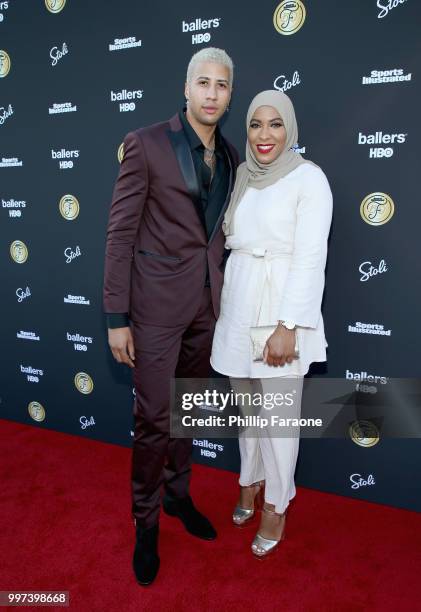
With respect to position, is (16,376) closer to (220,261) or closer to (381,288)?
(220,261)

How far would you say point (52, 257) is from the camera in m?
3.02

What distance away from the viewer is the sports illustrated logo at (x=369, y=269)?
2.21 metres

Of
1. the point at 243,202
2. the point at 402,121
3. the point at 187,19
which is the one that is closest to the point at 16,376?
the point at 243,202

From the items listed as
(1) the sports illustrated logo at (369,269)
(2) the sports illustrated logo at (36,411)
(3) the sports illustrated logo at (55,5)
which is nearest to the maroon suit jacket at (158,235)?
(1) the sports illustrated logo at (369,269)

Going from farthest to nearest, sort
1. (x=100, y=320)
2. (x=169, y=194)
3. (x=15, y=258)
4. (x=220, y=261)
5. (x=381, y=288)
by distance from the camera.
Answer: (x=15, y=258), (x=100, y=320), (x=381, y=288), (x=220, y=261), (x=169, y=194)

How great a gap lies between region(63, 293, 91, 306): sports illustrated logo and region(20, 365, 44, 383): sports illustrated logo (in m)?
0.60

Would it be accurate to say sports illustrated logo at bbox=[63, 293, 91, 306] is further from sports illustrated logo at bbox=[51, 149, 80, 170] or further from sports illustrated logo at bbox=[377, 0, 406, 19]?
sports illustrated logo at bbox=[377, 0, 406, 19]

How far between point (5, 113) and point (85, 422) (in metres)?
2.09

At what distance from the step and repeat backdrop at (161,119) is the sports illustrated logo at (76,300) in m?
0.01

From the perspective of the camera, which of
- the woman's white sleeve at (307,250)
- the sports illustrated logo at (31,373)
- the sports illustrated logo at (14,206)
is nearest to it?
the woman's white sleeve at (307,250)

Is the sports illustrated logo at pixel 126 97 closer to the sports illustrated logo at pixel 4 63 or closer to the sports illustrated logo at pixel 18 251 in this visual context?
the sports illustrated logo at pixel 4 63

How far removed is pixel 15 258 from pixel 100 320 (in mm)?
778

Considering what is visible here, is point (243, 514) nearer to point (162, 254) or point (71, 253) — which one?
point (162, 254)

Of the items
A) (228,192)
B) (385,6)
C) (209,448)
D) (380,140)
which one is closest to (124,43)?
(228,192)
